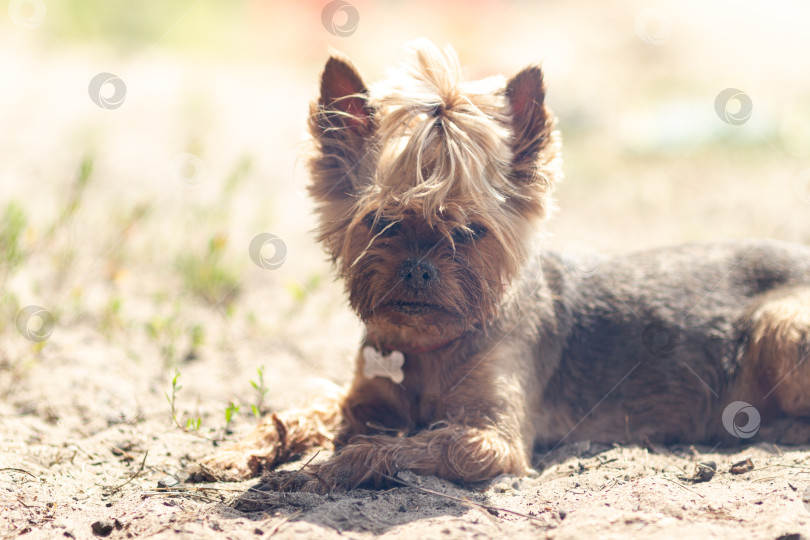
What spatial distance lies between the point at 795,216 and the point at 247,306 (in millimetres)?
5846

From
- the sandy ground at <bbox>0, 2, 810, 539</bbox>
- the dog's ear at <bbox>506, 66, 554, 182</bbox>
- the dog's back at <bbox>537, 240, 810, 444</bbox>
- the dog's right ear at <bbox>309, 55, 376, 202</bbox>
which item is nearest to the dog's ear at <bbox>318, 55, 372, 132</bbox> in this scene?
the dog's right ear at <bbox>309, 55, 376, 202</bbox>

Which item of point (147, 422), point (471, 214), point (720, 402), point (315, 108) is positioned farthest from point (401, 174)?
point (720, 402)

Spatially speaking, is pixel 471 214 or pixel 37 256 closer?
pixel 471 214

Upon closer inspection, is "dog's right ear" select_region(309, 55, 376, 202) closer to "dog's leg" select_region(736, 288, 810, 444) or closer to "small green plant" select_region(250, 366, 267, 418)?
"small green plant" select_region(250, 366, 267, 418)

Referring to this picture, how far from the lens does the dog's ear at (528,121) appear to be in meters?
3.76

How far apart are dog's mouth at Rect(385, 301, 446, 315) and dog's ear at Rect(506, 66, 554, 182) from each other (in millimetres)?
931

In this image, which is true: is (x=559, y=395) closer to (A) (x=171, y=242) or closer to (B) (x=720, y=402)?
(B) (x=720, y=402)

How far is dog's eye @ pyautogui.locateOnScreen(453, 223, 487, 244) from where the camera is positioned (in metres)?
3.64

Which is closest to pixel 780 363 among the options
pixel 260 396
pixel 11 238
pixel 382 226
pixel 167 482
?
pixel 382 226

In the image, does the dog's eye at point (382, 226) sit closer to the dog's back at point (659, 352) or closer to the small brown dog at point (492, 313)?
the small brown dog at point (492, 313)

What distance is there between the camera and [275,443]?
3.99m

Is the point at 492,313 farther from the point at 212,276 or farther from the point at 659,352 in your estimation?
the point at 212,276

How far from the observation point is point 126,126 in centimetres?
936

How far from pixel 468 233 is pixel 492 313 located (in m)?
0.50
